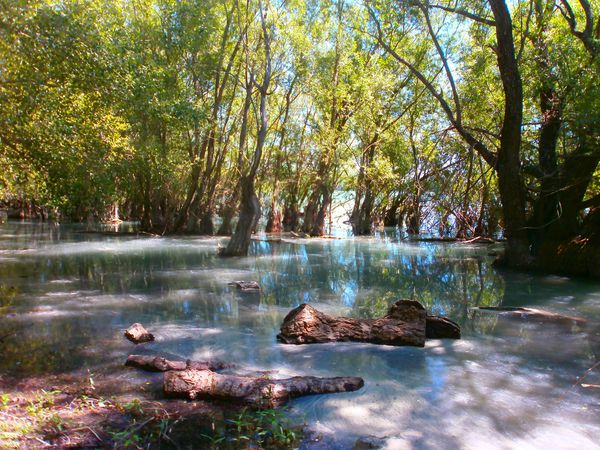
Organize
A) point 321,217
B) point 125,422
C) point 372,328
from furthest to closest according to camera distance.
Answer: point 321,217 → point 372,328 → point 125,422

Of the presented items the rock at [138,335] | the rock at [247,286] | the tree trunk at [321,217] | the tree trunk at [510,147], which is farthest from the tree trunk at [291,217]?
the rock at [138,335]

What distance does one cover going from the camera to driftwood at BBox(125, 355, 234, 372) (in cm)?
469

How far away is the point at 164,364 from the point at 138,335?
3.98 feet

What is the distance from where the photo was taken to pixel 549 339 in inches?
246

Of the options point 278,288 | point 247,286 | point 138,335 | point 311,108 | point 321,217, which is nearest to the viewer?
point 138,335

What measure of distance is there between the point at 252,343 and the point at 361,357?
1403mm

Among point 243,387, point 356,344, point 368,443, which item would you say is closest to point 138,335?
point 243,387

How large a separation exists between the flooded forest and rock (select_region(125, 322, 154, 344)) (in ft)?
0.18

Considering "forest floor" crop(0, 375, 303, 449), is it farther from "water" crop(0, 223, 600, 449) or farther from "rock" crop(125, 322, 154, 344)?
"rock" crop(125, 322, 154, 344)

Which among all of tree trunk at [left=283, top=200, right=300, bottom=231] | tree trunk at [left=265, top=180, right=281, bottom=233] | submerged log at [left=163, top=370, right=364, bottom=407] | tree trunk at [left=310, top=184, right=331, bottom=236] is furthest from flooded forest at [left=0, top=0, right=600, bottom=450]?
tree trunk at [left=283, top=200, right=300, bottom=231]

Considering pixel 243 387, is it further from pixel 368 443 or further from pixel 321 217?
pixel 321 217

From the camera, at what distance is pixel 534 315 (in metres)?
7.56

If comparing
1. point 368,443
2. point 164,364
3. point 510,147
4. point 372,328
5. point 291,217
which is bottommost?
point 368,443

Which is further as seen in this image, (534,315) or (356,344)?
(534,315)
